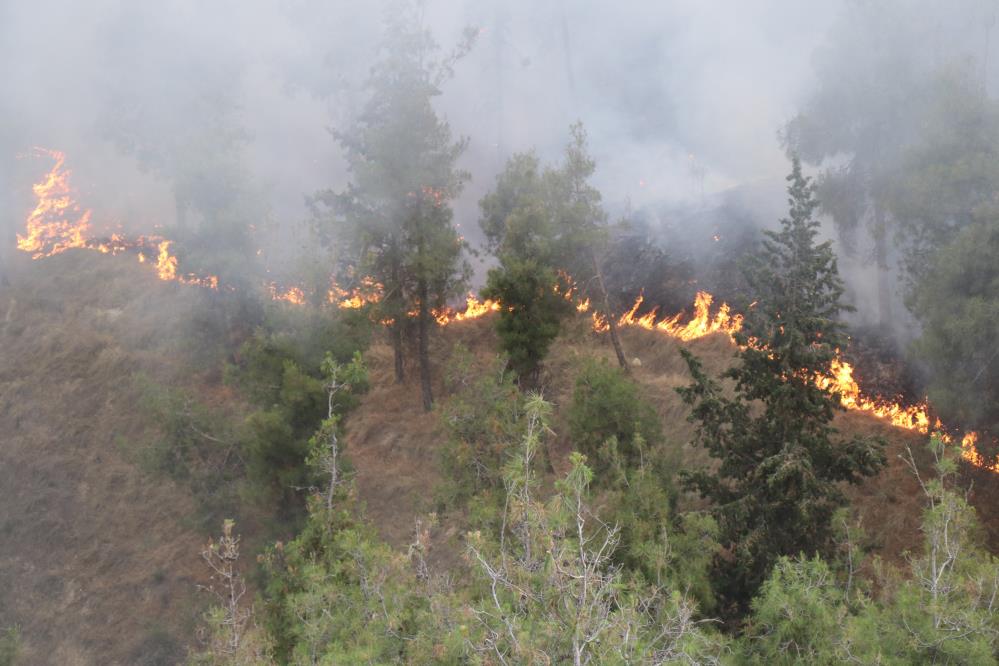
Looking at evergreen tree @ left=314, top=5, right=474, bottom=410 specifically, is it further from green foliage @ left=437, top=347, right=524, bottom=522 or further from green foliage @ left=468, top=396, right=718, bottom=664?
green foliage @ left=468, top=396, right=718, bottom=664

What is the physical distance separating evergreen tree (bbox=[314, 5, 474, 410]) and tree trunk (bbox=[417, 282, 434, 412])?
0.05m

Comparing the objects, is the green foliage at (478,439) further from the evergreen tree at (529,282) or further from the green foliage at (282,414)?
the evergreen tree at (529,282)

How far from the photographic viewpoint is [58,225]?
48.2 meters

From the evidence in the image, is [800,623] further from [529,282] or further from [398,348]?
[398,348]

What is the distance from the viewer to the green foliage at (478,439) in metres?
17.3

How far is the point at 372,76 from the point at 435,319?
31.0 ft

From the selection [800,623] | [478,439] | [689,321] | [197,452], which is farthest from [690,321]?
[800,623]

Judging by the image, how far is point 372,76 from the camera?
2884 centimetres

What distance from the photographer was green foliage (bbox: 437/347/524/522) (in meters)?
17.3

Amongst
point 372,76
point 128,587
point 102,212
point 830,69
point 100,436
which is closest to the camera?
point 830,69

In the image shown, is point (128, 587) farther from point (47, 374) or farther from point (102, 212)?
point (102, 212)

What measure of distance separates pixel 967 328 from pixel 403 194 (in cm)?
1832

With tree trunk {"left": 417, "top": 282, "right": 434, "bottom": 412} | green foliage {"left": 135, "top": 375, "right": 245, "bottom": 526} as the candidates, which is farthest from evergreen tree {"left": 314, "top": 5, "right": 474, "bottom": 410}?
green foliage {"left": 135, "top": 375, "right": 245, "bottom": 526}

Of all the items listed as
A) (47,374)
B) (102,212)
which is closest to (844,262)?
(47,374)
